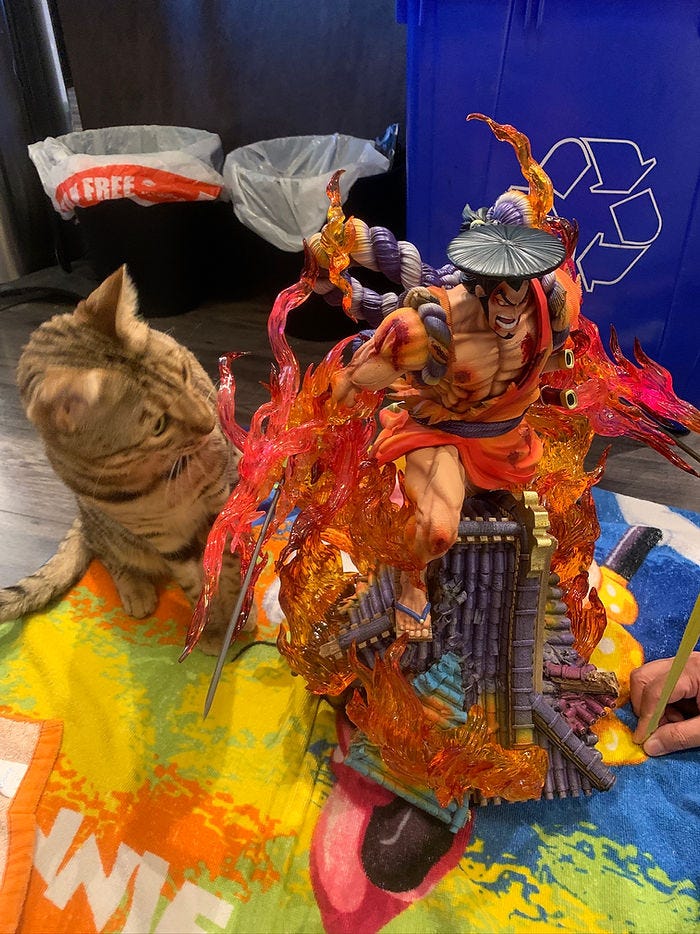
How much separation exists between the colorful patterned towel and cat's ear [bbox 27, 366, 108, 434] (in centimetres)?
49

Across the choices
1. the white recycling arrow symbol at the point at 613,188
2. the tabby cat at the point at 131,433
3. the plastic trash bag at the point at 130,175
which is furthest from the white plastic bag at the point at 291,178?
the tabby cat at the point at 131,433

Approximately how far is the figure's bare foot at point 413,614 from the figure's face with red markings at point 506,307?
0.30 m

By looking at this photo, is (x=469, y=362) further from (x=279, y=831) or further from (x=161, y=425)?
(x=279, y=831)

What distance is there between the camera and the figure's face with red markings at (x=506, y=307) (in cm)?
60

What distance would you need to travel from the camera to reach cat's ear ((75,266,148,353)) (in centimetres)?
80

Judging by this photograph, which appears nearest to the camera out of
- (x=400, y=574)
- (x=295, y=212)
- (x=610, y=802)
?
(x=400, y=574)

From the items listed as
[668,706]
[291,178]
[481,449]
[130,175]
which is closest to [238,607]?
[481,449]

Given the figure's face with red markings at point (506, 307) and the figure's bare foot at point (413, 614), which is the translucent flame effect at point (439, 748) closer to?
the figure's bare foot at point (413, 614)

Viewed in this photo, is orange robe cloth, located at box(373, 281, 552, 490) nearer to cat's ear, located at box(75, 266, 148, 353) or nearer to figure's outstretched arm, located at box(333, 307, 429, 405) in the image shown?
figure's outstretched arm, located at box(333, 307, 429, 405)

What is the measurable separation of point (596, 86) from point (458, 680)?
1.11 m

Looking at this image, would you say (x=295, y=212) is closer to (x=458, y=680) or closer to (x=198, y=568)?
(x=198, y=568)

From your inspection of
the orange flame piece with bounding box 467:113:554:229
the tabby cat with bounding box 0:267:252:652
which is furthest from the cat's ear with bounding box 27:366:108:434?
the orange flame piece with bounding box 467:113:554:229

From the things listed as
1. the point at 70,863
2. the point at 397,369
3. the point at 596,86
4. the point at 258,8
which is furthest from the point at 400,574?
the point at 258,8

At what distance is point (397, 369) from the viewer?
25.0 inches
